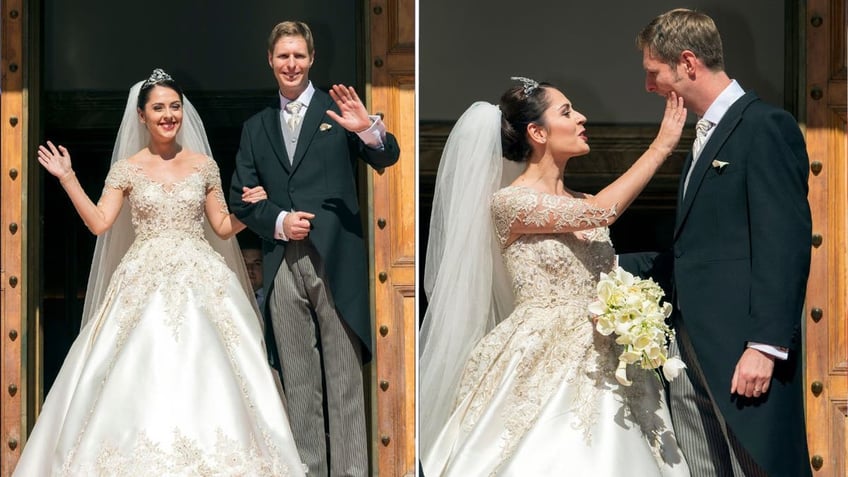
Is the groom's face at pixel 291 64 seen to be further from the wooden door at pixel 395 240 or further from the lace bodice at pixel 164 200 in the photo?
the lace bodice at pixel 164 200

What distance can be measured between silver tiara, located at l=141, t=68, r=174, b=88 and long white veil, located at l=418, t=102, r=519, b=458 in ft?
4.55

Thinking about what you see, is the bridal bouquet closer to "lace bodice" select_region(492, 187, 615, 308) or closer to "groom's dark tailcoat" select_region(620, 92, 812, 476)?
"groom's dark tailcoat" select_region(620, 92, 812, 476)

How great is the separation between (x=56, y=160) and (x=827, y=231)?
11.3 feet

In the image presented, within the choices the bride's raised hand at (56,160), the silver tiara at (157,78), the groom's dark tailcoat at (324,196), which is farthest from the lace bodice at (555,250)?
the bride's raised hand at (56,160)

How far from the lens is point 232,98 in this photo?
6.06 metres

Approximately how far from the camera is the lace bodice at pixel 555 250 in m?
5.52

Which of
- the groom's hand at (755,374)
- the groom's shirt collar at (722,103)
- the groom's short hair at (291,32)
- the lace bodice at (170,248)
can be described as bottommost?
the groom's hand at (755,374)

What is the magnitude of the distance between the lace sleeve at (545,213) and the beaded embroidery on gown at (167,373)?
1187 millimetres

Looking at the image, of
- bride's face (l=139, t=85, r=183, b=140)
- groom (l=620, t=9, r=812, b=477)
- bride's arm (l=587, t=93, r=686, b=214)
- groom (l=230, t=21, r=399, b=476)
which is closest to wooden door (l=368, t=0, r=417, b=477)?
groom (l=230, t=21, r=399, b=476)

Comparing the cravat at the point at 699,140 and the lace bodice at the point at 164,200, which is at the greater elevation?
the cravat at the point at 699,140

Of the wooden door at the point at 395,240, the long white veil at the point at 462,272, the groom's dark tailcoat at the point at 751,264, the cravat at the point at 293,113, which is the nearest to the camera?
the groom's dark tailcoat at the point at 751,264

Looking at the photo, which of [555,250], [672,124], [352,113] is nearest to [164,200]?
[352,113]

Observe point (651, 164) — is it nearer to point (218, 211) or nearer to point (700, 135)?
point (700, 135)

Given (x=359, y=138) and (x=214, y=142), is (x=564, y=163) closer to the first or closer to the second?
(x=359, y=138)
